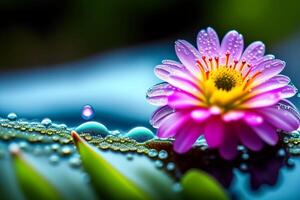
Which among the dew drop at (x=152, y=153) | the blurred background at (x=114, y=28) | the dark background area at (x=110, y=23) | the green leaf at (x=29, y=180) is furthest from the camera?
the dark background area at (x=110, y=23)

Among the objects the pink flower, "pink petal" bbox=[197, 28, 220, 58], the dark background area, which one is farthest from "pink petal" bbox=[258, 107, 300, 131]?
the dark background area

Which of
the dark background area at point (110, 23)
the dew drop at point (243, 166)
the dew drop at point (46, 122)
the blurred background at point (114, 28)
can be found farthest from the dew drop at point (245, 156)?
the dark background area at point (110, 23)

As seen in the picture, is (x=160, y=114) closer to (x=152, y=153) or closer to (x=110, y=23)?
(x=152, y=153)

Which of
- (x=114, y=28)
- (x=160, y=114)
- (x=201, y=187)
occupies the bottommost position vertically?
(x=201, y=187)

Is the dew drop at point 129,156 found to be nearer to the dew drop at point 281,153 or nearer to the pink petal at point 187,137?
the pink petal at point 187,137

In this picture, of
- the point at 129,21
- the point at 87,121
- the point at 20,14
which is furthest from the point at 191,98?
the point at 20,14

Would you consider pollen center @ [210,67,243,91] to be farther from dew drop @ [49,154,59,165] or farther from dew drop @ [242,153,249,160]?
dew drop @ [49,154,59,165]

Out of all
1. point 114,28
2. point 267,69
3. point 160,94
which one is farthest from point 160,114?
point 114,28
